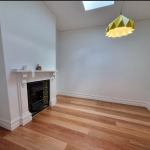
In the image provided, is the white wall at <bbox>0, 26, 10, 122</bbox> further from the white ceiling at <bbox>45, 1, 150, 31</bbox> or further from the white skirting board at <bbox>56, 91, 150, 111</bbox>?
the white skirting board at <bbox>56, 91, 150, 111</bbox>

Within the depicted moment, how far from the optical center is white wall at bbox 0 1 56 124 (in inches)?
41.2

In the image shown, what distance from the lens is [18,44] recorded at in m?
1.19

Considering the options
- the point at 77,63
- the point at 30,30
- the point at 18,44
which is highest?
the point at 30,30

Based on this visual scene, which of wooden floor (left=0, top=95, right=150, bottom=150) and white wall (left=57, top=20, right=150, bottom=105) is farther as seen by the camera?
white wall (left=57, top=20, right=150, bottom=105)

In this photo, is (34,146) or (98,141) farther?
(98,141)

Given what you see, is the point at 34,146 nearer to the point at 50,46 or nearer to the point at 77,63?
the point at 50,46

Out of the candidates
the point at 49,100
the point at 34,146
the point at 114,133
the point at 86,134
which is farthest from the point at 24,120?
the point at 114,133

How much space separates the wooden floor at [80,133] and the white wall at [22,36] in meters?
0.38

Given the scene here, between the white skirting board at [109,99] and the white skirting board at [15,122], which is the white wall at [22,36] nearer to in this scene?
the white skirting board at [15,122]

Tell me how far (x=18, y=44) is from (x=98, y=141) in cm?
201

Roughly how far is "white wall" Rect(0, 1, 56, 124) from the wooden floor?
376 mm

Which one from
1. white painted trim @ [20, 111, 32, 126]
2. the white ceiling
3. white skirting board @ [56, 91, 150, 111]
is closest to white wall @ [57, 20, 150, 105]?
white skirting board @ [56, 91, 150, 111]

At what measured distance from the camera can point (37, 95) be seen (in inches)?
69.7

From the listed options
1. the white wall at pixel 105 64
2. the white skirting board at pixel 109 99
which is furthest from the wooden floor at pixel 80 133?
the white wall at pixel 105 64
